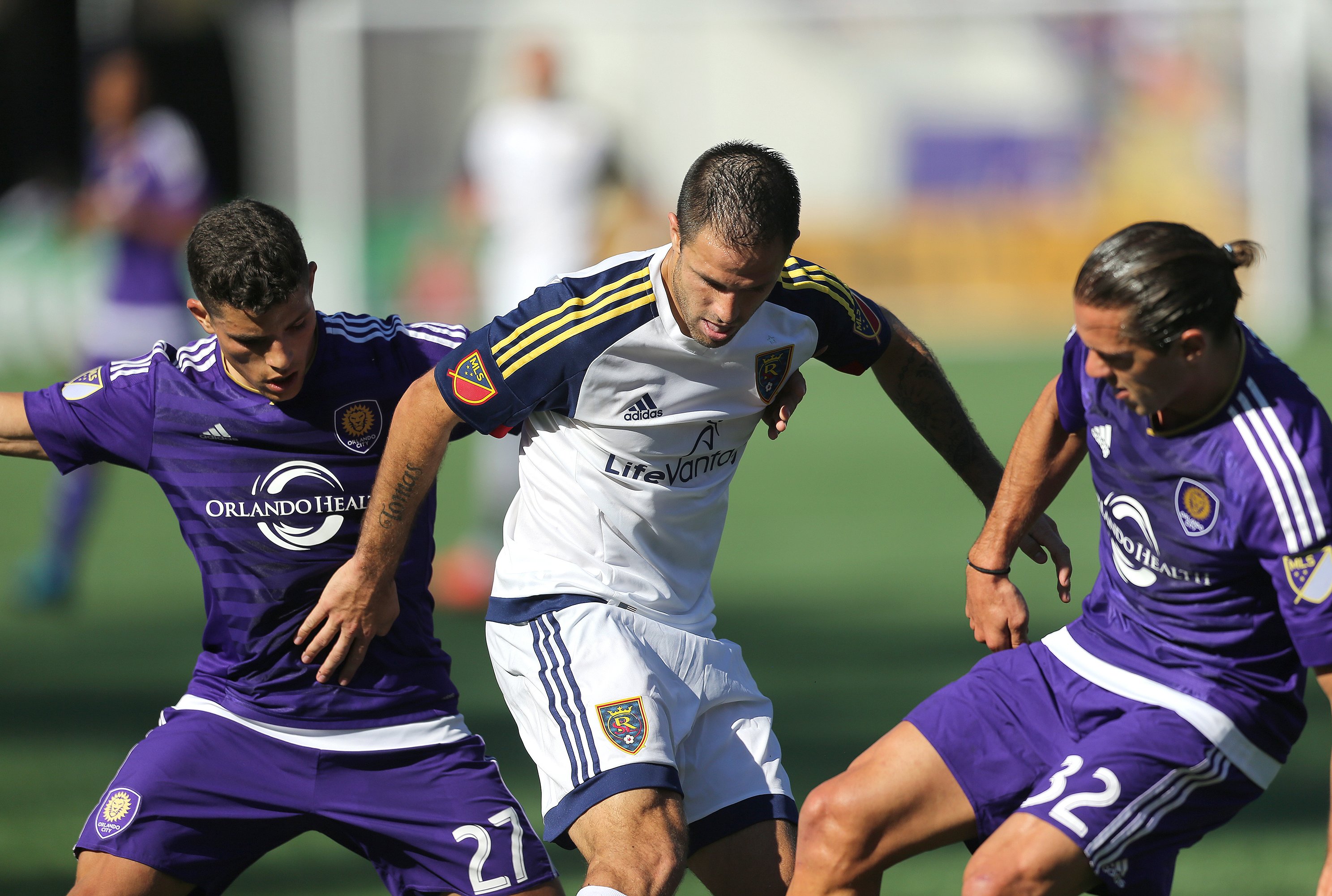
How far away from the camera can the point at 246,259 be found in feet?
11.6

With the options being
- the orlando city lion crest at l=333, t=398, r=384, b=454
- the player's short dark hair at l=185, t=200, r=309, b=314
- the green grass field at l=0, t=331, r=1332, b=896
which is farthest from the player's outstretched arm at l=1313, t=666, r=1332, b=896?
the player's short dark hair at l=185, t=200, r=309, b=314

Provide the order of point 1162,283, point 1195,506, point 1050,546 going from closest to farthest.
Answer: point 1162,283 → point 1195,506 → point 1050,546

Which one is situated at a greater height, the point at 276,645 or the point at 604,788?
the point at 276,645

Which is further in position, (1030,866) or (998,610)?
(998,610)

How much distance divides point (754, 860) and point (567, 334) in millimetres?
1322

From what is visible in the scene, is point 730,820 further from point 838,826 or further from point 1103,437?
point 1103,437

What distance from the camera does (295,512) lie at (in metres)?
3.79

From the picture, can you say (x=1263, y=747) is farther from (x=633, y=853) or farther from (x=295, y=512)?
(x=295, y=512)

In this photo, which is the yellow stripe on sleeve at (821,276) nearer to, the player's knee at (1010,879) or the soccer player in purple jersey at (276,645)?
the soccer player in purple jersey at (276,645)

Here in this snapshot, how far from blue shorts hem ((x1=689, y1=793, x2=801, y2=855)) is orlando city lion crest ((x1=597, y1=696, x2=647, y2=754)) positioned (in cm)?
34

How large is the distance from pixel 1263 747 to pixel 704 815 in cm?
127

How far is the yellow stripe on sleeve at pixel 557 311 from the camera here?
360cm

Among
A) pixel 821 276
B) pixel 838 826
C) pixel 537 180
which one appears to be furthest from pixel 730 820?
pixel 537 180

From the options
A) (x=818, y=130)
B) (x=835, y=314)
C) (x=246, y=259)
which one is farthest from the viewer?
(x=818, y=130)
